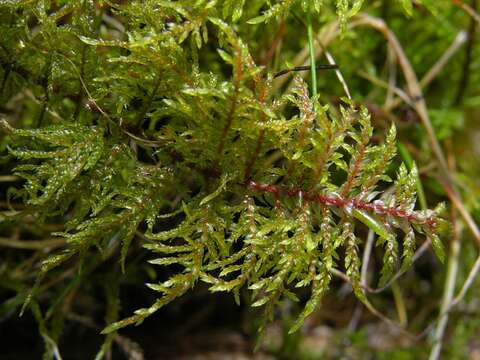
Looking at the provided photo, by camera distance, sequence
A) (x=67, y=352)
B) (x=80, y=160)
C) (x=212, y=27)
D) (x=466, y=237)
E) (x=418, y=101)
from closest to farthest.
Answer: (x=80, y=160) < (x=212, y=27) < (x=67, y=352) < (x=418, y=101) < (x=466, y=237)

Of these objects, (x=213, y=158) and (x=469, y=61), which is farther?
(x=469, y=61)

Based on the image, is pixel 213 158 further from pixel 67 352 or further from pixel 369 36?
pixel 369 36

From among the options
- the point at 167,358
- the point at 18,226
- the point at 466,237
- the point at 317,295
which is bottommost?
the point at 167,358

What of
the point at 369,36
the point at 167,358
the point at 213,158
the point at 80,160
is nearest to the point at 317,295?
the point at 213,158

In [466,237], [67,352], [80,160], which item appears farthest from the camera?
[466,237]

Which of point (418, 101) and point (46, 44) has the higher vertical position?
point (46, 44)

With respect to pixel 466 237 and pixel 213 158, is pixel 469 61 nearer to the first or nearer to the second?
pixel 466 237
